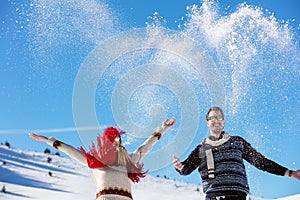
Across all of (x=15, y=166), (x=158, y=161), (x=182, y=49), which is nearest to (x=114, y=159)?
(x=158, y=161)

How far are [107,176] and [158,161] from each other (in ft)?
2.76

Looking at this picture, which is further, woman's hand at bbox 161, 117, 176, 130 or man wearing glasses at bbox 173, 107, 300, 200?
woman's hand at bbox 161, 117, 176, 130

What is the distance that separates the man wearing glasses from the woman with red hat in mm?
582

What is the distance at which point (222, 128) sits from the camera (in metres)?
5.36

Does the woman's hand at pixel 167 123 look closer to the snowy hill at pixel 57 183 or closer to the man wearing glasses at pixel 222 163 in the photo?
the man wearing glasses at pixel 222 163

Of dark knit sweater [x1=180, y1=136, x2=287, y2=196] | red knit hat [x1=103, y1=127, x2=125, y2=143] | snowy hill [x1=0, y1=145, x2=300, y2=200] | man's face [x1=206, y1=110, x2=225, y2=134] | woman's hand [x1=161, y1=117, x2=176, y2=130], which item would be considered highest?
snowy hill [x1=0, y1=145, x2=300, y2=200]

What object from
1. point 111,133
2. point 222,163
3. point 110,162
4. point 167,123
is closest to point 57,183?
point 167,123

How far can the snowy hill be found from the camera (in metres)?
20.3

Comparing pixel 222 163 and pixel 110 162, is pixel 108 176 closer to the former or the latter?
pixel 110 162

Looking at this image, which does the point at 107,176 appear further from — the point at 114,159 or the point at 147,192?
the point at 147,192

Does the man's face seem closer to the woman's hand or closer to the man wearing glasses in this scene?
the man wearing glasses

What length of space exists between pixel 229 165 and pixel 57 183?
20.0 m

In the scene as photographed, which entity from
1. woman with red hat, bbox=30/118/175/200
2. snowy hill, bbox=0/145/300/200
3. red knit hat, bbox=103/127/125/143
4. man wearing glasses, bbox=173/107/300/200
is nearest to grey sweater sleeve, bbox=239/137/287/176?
man wearing glasses, bbox=173/107/300/200

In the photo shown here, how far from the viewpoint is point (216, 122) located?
532 cm
